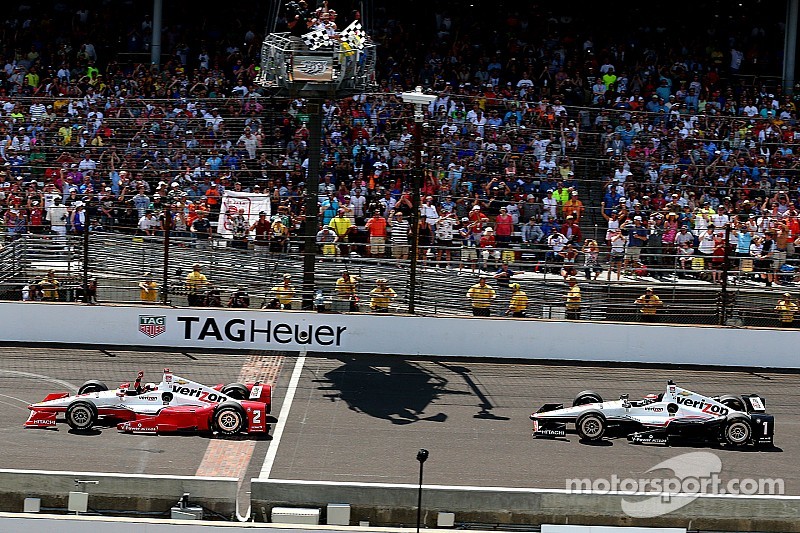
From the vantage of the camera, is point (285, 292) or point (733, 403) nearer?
point (733, 403)

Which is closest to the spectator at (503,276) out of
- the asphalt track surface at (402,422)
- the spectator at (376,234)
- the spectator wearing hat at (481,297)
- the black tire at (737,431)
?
the spectator wearing hat at (481,297)

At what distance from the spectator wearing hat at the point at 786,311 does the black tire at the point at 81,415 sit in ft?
→ 43.8

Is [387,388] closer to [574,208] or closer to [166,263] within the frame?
[166,263]

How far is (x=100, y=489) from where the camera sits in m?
17.7

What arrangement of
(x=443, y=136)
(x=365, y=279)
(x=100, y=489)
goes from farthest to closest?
(x=443, y=136)
(x=365, y=279)
(x=100, y=489)

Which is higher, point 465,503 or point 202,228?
point 202,228

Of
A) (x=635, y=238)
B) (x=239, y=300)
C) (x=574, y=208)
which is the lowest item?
(x=239, y=300)

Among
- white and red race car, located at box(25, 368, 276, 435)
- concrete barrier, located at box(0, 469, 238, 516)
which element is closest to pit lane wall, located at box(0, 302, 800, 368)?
white and red race car, located at box(25, 368, 276, 435)

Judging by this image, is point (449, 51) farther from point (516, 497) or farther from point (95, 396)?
point (516, 497)

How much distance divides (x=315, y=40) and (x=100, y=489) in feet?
36.8

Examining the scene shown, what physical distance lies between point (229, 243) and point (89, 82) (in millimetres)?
9557

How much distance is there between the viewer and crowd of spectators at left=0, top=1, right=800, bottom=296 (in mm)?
29719

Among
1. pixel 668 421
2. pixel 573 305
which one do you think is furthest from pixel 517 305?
pixel 668 421

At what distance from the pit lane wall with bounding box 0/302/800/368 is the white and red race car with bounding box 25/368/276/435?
4.44 metres
